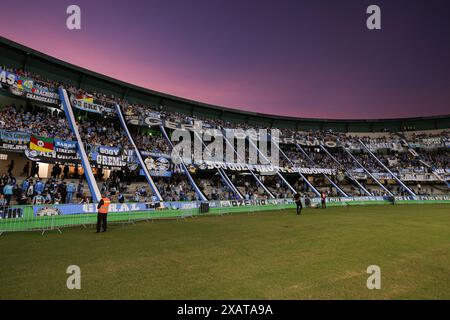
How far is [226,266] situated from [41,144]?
64.1 ft

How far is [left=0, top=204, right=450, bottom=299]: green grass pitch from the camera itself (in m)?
5.15

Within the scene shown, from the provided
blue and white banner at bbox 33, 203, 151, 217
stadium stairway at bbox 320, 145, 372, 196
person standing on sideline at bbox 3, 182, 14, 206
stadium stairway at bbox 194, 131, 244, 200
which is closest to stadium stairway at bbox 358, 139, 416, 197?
stadium stairway at bbox 320, 145, 372, 196

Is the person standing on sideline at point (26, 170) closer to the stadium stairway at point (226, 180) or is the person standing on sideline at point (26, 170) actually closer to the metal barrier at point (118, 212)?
the metal barrier at point (118, 212)

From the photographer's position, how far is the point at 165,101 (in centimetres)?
4147

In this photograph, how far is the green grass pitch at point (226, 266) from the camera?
5148 millimetres

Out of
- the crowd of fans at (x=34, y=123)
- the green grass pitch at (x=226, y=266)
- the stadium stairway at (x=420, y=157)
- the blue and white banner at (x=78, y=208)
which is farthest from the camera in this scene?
the stadium stairway at (x=420, y=157)

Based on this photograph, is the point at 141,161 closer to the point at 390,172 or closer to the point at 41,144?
the point at 41,144

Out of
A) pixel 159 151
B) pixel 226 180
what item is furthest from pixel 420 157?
pixel 159 151

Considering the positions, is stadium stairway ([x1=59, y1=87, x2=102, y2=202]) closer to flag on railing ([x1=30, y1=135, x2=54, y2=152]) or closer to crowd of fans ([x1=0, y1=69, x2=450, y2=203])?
crowd of fans ([x1=0, y1=69, x2=450, y2=203])

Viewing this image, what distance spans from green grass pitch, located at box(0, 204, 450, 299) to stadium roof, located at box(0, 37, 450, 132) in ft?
79.2

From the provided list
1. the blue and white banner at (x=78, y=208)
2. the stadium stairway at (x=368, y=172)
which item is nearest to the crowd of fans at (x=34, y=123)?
the blue and white banner at (x=78, y=208)

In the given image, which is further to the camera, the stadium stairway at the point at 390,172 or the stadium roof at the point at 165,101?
the stadium stairway at the point at 390,172

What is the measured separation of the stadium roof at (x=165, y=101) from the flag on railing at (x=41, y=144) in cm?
1284
